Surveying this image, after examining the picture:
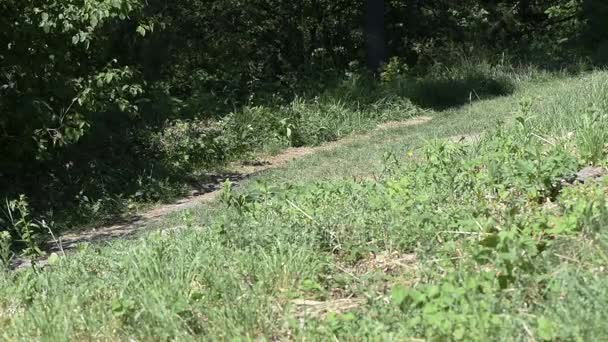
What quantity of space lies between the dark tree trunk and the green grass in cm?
1167

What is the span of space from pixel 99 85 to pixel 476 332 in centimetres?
657

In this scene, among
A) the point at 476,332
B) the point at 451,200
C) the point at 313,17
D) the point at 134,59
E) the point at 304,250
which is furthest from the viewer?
the point at 313,17

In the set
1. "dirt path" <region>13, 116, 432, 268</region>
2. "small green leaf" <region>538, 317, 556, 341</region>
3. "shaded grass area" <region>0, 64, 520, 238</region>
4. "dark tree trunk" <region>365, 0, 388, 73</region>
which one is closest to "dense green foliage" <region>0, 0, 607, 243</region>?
"shaded grass area" <region>0, 64, 520, 238</region>

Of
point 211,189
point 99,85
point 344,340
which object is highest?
point 99,85

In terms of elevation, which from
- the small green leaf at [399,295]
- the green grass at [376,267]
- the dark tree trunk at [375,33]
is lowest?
the green grass at [376,267]

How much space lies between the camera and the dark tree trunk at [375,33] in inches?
693

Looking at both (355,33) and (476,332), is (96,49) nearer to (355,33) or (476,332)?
(476,332)

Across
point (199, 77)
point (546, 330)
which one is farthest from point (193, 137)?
point (546, 330)

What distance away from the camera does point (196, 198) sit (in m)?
9.46

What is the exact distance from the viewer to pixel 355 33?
61.4 ft

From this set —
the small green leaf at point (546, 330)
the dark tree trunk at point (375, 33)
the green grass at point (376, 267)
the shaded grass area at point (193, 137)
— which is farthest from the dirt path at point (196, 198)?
the dark tree trunk at point (375, 33)

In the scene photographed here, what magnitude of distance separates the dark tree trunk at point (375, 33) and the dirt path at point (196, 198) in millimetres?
4197

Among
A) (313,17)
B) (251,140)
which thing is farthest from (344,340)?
(313,17)

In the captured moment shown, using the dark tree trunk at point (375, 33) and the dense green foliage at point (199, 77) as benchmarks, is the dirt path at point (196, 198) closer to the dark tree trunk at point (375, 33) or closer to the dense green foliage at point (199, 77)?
the dense green foliage at point (199, 77)
